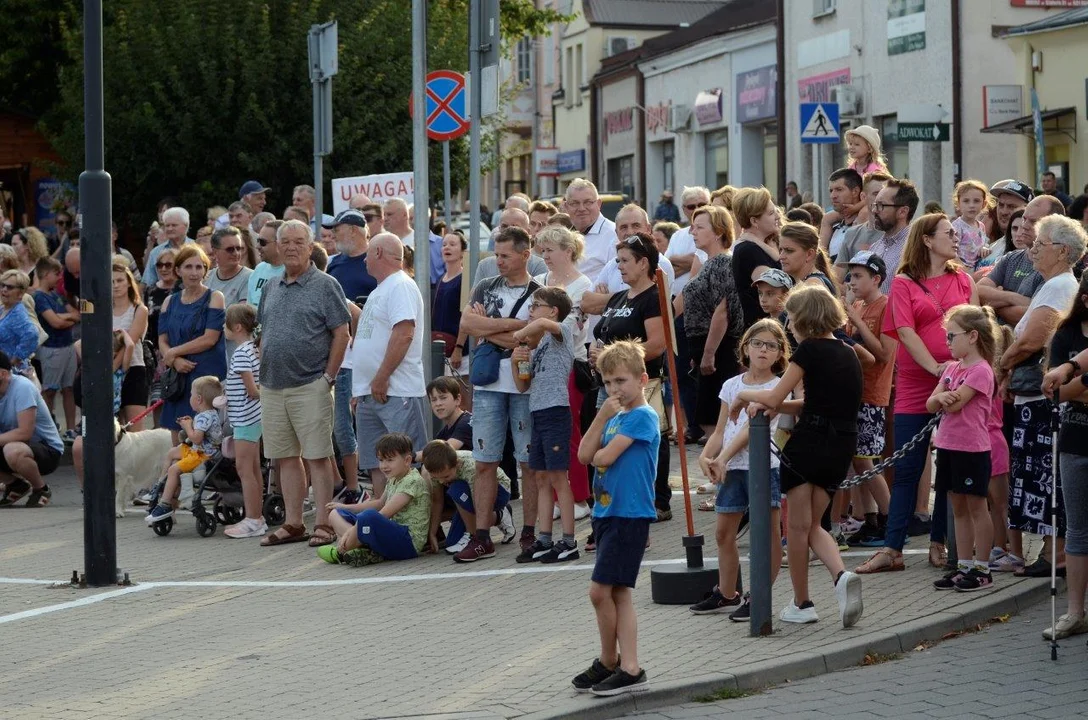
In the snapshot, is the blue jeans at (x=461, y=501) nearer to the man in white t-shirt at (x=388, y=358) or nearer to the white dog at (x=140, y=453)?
the man in white t-shirt at (x=388, y=358)

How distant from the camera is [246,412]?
12125 millimetres

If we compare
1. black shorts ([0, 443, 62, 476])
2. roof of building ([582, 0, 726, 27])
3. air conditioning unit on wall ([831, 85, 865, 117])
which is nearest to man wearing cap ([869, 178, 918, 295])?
black shorts ([0, 443, 62, 476])

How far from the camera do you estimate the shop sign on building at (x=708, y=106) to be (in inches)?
1790

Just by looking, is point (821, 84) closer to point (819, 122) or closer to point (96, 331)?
point (819, 122)

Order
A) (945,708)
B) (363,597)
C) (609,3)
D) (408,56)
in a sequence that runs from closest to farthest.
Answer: (945,708), (363,597), (408,56), (609,3)

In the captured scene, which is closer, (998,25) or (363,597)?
(363,597)

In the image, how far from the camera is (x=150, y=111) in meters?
26.0

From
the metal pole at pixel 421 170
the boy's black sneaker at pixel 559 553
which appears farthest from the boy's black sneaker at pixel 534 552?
the metal pole at pixel 421 170

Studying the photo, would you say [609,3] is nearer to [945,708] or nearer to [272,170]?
[272,170]

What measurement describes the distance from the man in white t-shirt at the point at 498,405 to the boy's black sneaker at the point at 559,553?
0.23m

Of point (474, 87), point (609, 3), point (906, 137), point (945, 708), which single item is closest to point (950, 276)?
point (945, 708)

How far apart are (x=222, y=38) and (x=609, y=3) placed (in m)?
37.8

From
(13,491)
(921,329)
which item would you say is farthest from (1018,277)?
(13,491)

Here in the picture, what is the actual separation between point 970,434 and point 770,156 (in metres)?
34.7
